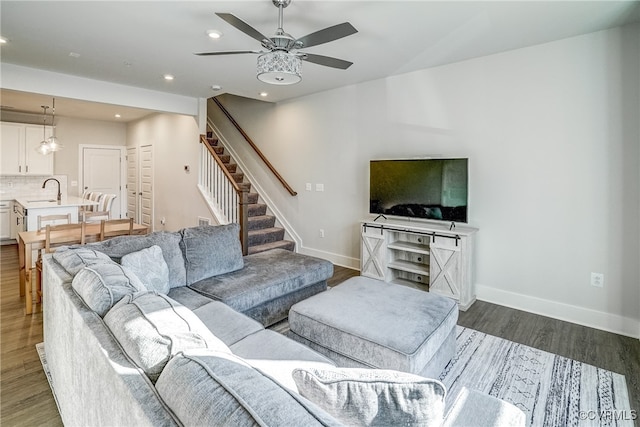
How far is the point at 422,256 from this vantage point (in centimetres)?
414

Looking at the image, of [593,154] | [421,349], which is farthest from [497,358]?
[593,154]

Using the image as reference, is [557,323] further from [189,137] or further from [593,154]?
[189,137]

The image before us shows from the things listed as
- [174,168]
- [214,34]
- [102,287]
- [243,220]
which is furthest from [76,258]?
[174,168]

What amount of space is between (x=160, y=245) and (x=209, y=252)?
0.41 meters

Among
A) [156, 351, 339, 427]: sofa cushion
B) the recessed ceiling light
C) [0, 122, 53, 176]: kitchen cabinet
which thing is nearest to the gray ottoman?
[156, 351, 339, 427]: sofa cushion

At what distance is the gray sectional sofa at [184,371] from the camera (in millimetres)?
813

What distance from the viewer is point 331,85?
470cm

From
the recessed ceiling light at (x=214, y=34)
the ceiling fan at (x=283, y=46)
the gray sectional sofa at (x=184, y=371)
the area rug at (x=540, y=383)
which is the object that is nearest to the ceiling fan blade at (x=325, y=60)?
the ceiling fan at (x=283, y=46)

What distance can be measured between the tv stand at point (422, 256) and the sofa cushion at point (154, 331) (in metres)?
2.88

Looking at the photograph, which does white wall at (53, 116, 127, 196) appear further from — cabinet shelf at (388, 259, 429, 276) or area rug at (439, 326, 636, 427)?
area rug at (439, 326, 636, 427)

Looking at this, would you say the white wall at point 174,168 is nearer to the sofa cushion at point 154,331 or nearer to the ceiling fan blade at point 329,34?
the ceiling fan blade at point 329,34

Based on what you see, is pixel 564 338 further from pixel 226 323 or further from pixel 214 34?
pixel 214 34

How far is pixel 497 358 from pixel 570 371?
0.46m

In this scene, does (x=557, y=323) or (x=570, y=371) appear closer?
(x=570, y=371)
